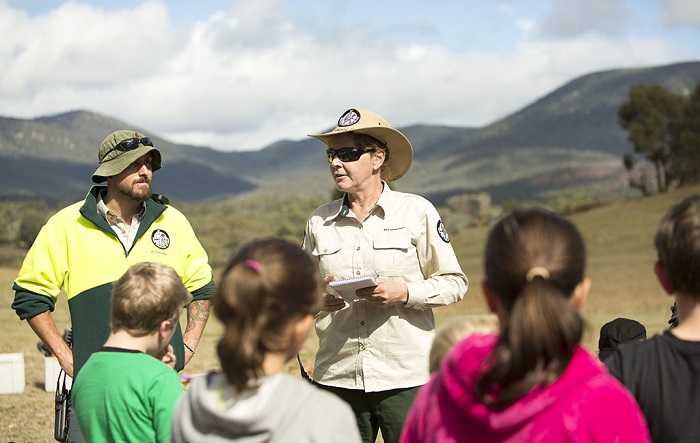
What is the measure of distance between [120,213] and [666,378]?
3171mm

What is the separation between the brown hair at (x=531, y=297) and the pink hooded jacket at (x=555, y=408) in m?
0.04

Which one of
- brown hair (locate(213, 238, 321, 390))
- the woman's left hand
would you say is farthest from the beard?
brown hair (locate(213, 238, 321, 390))

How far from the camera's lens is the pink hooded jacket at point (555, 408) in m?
2.26

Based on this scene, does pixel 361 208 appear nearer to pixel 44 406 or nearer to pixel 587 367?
pixel 587 367

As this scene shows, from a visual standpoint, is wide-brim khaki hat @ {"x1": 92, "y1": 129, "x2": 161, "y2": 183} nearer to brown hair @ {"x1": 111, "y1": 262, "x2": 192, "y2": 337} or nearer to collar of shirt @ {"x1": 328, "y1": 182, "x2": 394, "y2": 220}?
collar of shirt @ {"x1": 328, "y1": 182, "x2": 394, "y2": 220}

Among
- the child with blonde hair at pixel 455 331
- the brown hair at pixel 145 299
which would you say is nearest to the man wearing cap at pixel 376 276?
the brown hair at pixel 145 299

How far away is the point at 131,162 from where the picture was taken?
189 inches

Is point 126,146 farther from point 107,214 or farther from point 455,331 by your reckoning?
point 455,331

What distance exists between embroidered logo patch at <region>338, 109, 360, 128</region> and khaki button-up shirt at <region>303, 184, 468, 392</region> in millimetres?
414

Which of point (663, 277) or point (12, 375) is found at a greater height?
point (663, 277)

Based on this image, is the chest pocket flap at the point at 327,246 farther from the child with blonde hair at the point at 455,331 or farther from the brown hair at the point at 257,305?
the brown hair at the point at 257,305

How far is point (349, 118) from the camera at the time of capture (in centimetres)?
477

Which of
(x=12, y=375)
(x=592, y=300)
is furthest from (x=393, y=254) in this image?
(x=592, y=300)

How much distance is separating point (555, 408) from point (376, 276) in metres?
2.32
